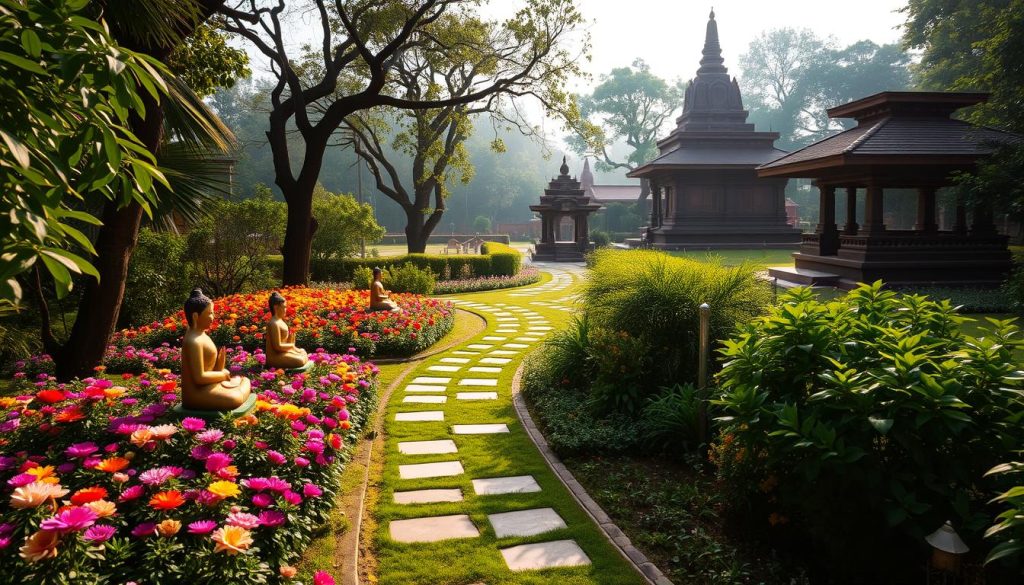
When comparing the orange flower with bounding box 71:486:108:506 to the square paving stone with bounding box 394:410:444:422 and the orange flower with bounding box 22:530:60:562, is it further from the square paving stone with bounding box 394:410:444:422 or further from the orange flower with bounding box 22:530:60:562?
the square paving stone with bounding box 394:410:444:422

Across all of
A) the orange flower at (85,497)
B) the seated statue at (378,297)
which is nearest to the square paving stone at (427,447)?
the orange flower at (85,497)

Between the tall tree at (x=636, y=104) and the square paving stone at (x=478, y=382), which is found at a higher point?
the tall tree at (x=636, y=104)

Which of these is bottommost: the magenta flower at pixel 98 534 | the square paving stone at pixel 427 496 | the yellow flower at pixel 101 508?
the square paving stone at pixel 427 496

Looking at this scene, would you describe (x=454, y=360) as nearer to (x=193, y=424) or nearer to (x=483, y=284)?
(x=193, y=424)

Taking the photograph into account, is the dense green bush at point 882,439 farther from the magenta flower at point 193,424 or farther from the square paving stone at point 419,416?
the square paving stone at point 419,416

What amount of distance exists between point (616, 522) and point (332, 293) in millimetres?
8518

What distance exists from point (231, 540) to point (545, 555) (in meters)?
1.95

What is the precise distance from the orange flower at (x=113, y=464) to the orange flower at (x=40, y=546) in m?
0.63

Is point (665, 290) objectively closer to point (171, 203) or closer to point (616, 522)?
point (616, 522)

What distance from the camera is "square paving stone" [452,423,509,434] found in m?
6.38

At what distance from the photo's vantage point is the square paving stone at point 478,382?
27.0 feet

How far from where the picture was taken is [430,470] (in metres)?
5.35

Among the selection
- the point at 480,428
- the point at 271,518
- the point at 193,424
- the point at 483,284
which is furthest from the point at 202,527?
the point at 483,284

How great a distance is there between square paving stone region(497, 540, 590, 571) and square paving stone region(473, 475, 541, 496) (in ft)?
2.69
